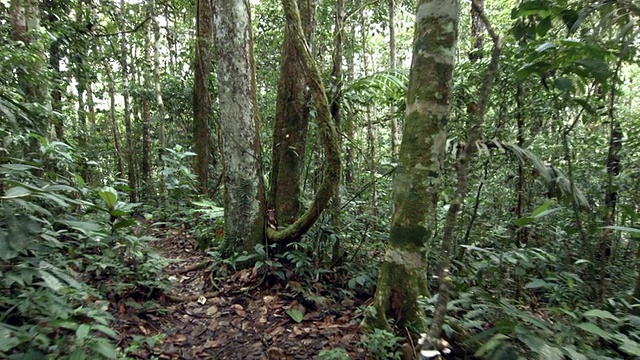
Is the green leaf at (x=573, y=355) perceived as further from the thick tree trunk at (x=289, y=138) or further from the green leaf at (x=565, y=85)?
the thick tree trunk at (x=289, y=138)

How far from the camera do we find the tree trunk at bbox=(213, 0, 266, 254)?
4.12 meters

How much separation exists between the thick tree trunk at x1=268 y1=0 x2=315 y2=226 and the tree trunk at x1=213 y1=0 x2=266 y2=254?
259mm

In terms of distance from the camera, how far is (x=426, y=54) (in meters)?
2.83

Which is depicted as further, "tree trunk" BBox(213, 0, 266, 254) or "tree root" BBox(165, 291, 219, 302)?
"tree trunk" BBox(213, 0, 266, 254)

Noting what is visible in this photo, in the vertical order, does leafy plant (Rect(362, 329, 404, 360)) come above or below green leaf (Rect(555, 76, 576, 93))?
below

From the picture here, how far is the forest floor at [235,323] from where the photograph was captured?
289 cm

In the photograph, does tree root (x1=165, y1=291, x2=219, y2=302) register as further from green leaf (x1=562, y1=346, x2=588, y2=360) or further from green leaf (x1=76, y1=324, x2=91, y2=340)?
green leaf (x1=562, y1=346, x2=588, y2=360)

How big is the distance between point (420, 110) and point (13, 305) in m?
3.10

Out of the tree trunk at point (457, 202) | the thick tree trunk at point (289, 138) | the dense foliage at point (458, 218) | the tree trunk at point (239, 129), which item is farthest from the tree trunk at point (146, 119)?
the tree trunk at point (457, 202)

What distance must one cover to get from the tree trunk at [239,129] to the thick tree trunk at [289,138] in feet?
0.85

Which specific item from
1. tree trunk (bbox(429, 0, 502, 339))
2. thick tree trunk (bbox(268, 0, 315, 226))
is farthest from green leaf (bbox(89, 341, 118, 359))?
thick tree trunk (bbox(268, 0, 315, 226))

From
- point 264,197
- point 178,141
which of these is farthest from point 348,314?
point 178,141

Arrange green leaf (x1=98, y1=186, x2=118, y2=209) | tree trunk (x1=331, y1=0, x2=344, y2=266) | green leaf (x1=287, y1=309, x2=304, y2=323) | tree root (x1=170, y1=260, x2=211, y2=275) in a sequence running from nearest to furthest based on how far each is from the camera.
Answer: green leaf (x1=98, y1=186, x2=118, y2=209) < green leaf (x1=287, y1=309, x2=304, y2=323) < tree trunk (x1=331, y1=0, x2=344, y2=266) < tree root (x1=170, y1=260, x2=211, y2=275)

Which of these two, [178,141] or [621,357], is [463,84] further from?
[178,141]
